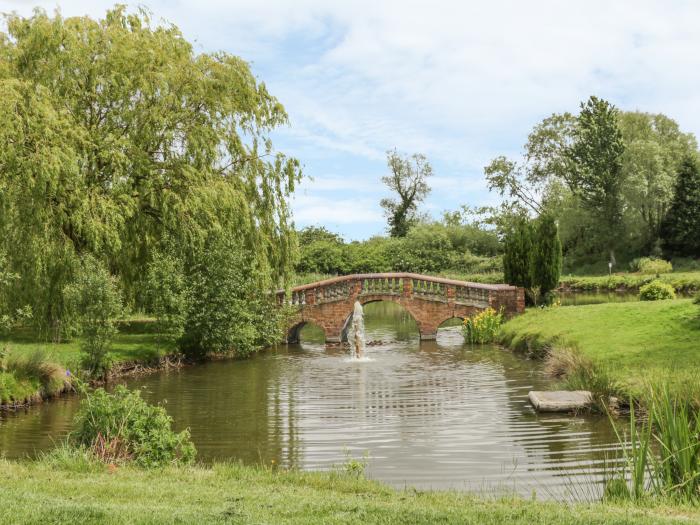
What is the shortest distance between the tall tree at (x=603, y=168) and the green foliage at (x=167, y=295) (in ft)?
127

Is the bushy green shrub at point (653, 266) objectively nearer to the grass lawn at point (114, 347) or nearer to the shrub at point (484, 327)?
the shrub at point (484, 327)

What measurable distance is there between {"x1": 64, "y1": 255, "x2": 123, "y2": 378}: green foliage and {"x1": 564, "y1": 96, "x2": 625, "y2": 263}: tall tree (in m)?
41.8

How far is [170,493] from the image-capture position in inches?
283

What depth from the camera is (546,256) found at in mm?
28172

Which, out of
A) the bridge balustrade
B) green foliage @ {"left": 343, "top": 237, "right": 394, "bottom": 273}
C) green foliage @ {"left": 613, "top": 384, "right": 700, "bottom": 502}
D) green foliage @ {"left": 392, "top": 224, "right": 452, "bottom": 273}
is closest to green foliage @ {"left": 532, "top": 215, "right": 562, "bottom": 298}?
the bridge balustrade

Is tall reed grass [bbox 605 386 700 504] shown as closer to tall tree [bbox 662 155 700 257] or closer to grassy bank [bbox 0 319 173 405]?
grassy bank [bbox 0 319 173 405]

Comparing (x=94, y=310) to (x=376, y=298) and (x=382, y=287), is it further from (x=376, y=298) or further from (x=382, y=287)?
(x=382, y=287)

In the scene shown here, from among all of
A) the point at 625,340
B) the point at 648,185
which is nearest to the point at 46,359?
the point at 625,340

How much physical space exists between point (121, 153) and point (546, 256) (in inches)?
611

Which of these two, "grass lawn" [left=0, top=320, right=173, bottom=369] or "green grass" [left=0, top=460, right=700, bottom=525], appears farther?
"grass lawn" [left=0, top=320, right=173, bottom=369]

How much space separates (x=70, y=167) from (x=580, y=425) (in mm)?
→ 13712

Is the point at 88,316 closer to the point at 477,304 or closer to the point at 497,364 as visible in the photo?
the point at 497,364

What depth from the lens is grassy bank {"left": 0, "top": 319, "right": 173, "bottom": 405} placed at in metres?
15.3

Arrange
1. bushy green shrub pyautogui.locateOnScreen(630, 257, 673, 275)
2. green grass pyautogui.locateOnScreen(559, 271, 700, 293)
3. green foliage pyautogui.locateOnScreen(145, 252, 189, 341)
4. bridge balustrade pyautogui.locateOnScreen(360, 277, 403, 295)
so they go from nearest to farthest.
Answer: green foliage pyautogui.locateOnScreen(145, 252, 189, 341)
bridge balustrade pyautogui.locateOnScreen(360, 277, 403, 295)
green grass pyautogui.locateOnScreen(559, 271, 700, 293)
bushy green shrub pyautogui.locateOnScreen(630, 257, 673, 275)
